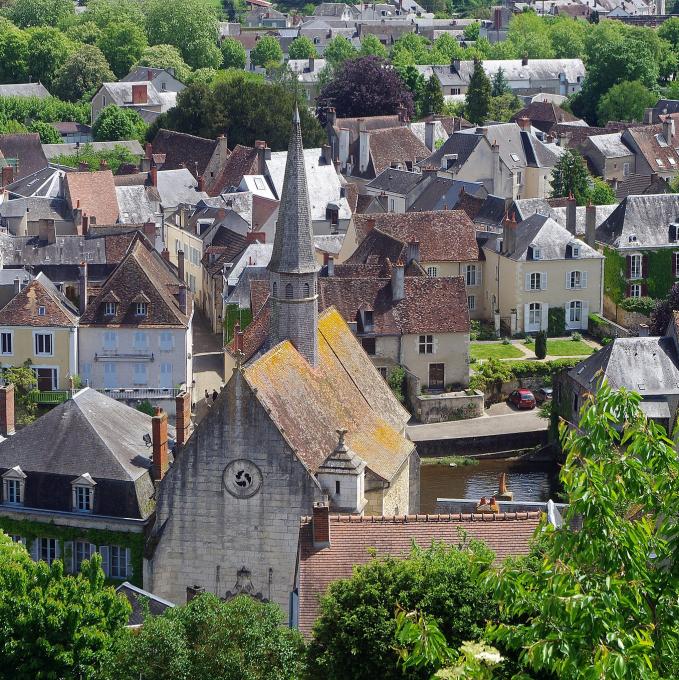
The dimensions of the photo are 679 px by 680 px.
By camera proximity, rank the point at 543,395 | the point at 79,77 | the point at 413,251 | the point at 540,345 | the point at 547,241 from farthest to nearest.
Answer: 1. the point at 79,77
2. the point at 547,241
3. the point at 413,251
4. the point at 540,345
5. the point at 543,395

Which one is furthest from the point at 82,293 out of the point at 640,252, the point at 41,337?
the point at 640,252

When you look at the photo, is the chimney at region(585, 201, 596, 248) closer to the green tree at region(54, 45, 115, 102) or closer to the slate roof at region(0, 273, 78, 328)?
the slate roof at region(0, 273, 78, 328)

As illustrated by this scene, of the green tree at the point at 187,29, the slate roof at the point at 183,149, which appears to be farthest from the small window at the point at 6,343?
the green tree at the point at 187,29

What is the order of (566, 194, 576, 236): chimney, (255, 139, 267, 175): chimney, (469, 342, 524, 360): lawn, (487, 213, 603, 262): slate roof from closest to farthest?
(469, 342, 524, 360): lawn, (487, 213, 603, 262): slate roof, (566, 194, 576, 236): chimney, (255, 139, 267, 175): chimney

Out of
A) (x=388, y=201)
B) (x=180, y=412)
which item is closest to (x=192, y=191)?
(x=388, y=201)

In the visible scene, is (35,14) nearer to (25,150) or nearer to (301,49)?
(301,49)

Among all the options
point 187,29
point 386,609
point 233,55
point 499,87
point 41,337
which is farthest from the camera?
point 233,55

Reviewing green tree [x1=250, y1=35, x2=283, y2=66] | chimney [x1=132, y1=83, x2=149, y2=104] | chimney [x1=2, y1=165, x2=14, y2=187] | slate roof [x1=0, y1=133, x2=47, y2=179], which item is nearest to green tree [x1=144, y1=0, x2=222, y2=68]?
green tree [x1=250, y1=35, x2=283, y2=66]
